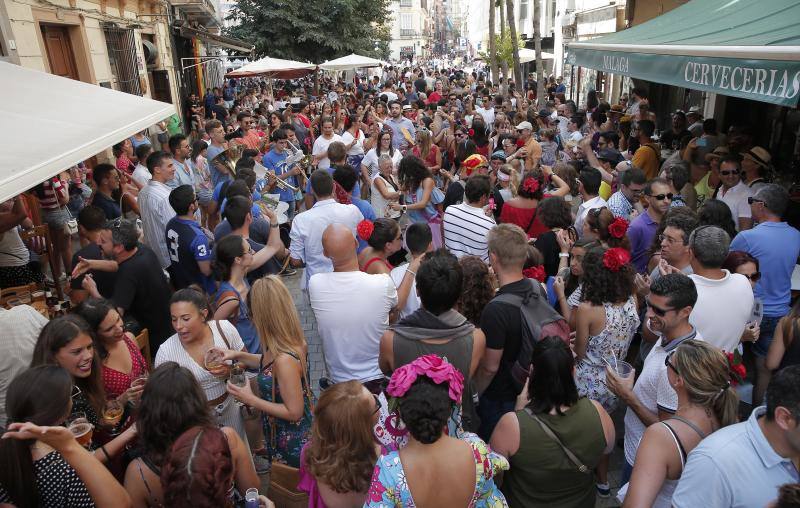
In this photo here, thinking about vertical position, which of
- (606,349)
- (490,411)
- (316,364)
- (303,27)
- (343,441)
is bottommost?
(316,364)

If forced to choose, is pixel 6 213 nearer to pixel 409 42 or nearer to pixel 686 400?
pixel 686 400

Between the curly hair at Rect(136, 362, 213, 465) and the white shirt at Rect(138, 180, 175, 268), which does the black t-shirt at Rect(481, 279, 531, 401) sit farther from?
the white shirt at Rect(138, 180, 175, 268)

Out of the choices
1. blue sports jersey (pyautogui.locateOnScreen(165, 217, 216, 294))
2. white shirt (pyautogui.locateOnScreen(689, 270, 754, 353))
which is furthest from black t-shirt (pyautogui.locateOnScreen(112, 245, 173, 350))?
white shirt (pyautogui.locateOnScreen(689, 270, 754, 353))

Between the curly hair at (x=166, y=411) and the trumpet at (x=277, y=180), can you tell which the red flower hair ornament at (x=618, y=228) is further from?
the trumpet at (x=277, y=180)

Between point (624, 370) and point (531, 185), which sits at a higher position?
point (531, 185)

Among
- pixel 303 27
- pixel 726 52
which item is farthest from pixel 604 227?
pixel 303 27

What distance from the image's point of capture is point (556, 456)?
239 centimetres

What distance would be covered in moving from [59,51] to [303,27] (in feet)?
59.3

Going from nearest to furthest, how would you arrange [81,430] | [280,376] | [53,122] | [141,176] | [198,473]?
1. [198,473]
2. [81,430]
3. [280,376]
4. [53,122]
5. [141,176]

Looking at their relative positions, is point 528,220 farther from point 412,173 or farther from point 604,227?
point 412,173

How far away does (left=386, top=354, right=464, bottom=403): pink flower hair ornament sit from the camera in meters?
2.22

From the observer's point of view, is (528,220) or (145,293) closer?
(145,293)

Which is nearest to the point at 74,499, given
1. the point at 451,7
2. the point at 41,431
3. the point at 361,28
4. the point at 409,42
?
the point at 41,431

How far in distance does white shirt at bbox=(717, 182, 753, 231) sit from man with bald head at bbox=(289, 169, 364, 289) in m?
3.67
